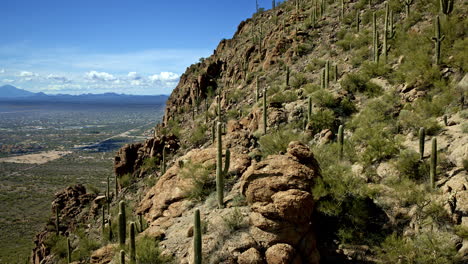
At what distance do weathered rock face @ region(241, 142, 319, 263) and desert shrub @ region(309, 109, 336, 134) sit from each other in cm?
679

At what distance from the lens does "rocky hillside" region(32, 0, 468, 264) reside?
864 centimetres

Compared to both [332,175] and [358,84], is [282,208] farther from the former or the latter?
[358,84]

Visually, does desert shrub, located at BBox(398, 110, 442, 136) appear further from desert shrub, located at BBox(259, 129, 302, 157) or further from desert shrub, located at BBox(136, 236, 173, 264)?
desert shrub, located at BBox(136, 236, 173, 264)

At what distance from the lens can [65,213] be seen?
27.0m

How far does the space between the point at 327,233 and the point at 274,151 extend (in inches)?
188

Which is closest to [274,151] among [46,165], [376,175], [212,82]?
[376,175]

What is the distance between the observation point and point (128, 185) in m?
26.3

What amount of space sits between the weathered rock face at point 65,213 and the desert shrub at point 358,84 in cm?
2230

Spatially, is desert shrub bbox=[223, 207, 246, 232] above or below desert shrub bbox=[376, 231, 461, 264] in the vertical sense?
above

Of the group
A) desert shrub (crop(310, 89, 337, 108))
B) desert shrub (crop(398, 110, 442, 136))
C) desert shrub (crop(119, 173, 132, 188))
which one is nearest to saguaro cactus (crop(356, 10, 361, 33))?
desert shrub (crop(310, 89, 337, 108))

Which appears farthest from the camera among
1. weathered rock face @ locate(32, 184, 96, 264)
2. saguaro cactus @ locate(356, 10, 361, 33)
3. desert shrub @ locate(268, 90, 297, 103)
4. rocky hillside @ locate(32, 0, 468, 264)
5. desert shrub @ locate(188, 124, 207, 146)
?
desert shrub @ locate(188, 124, 207, 146)

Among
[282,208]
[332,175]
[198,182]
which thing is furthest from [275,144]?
[282,208]

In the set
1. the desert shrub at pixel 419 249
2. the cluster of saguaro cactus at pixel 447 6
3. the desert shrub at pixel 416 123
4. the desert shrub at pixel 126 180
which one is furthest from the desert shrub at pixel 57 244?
the cluster of saguaro cactus at pixel 447 6

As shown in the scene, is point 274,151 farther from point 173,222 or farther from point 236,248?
point 236,248
